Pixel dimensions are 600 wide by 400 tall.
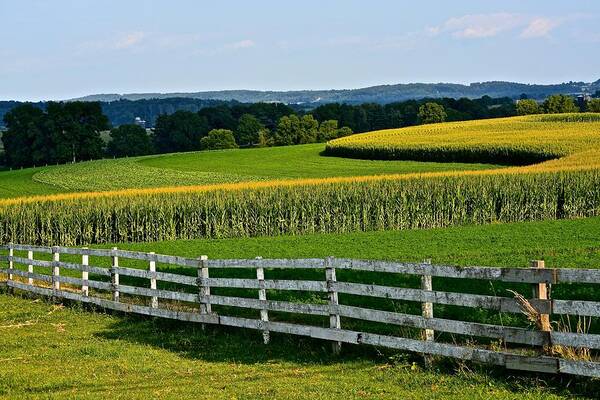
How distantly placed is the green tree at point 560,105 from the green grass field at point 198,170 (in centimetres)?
4223

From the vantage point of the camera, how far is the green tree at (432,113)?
5212 inches

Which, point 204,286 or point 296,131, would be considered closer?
point 204,286

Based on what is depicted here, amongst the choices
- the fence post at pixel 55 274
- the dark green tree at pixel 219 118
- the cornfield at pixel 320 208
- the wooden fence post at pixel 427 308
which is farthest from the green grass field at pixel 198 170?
the dark green tree at pixel 219 118

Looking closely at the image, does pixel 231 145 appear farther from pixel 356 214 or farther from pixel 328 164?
pixel 356 214

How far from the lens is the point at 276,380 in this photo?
11.8 m

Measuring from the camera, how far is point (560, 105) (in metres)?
119

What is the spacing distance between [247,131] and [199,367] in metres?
140

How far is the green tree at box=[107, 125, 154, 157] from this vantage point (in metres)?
134

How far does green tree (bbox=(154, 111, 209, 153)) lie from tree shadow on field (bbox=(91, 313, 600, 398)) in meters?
132

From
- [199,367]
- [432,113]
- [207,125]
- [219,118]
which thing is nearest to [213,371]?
[199,367]

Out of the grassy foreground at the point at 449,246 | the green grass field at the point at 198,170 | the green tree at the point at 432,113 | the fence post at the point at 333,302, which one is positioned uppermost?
the fence post at the point at 333,302

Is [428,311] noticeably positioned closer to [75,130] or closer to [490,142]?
[490,142]

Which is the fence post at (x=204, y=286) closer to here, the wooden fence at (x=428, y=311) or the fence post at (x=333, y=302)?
the wooden fence at (x=428, y=311)

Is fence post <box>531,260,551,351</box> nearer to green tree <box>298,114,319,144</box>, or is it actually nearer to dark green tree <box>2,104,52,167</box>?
dark green tree <box>2,104,52,167</box>
